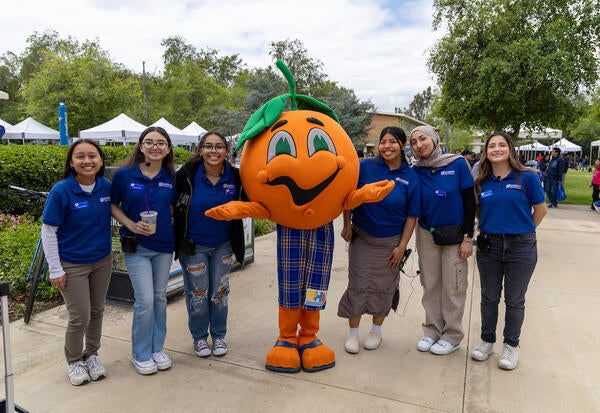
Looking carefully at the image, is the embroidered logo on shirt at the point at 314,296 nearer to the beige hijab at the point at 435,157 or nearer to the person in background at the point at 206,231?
the person in background at the point at 206,231

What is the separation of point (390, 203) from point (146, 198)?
5.50 ft

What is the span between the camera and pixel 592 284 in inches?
211

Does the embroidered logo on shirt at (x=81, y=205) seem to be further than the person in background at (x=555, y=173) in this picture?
No

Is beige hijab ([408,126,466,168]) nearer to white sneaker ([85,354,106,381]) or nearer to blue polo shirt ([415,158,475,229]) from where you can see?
blue polo shirt ([415,158,475,229])

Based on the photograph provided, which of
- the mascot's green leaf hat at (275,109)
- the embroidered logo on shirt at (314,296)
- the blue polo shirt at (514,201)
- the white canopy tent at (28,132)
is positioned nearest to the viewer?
the mascot's green leaf hat at (275,109)

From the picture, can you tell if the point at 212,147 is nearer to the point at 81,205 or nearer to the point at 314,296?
the point at 81,205

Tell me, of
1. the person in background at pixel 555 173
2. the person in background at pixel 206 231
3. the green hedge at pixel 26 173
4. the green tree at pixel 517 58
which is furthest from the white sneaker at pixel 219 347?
the person in background at pixel 555 173

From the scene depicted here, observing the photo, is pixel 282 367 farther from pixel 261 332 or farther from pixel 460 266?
pixel 460 266

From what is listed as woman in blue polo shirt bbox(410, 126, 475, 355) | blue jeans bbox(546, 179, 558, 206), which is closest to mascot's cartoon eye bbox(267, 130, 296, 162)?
woman in blue polo shirt bbox(410, 126, 475, 355)

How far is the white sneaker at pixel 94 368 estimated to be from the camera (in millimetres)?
2998

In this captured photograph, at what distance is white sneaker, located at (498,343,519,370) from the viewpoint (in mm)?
3220

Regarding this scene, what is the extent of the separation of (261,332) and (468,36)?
10.8 meters

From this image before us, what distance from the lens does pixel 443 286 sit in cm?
339

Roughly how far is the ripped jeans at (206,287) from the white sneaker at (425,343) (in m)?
1.55
